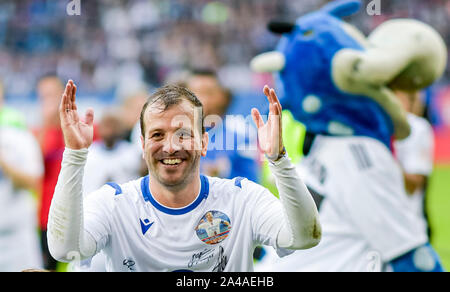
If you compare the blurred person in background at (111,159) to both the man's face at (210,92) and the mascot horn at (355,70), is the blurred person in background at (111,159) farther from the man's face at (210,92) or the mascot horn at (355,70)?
the mascot horn at (355,70)

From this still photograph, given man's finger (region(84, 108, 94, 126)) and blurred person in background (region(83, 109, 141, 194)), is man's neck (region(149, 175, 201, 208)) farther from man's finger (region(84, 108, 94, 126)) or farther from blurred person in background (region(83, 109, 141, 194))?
blurred person in background (region(83, 109, 141, 194))

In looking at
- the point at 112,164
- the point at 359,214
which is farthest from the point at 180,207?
the point at 112,164

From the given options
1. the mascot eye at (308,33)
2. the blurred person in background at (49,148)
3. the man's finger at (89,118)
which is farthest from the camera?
the blurred person in background at (49,148)

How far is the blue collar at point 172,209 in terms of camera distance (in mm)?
1671

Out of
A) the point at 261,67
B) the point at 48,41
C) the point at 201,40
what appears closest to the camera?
the point at 261,67

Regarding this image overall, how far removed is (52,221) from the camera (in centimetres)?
149

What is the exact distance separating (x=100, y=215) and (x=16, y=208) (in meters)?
2.21

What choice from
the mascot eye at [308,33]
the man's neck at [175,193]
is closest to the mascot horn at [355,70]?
the mascot eye at [308,33]

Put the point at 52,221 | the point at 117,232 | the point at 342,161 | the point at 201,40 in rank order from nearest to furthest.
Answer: the point at 52,221, the point at 117,232, the point at 342,161, the point at 201,40

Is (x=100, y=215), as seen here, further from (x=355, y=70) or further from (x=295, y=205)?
(x=355, y=70)

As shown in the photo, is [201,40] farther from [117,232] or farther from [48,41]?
[117,232]

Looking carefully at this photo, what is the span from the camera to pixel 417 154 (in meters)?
4.00
